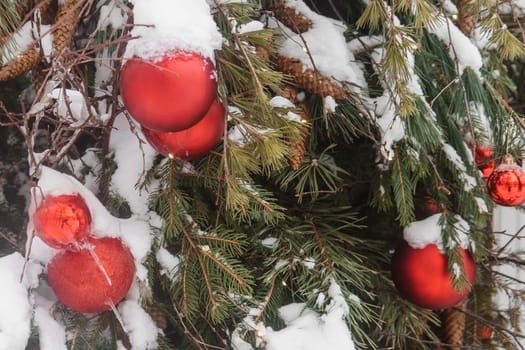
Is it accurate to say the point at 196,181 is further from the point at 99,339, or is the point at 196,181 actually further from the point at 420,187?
the point at 420,187

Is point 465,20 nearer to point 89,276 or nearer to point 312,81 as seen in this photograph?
point 312,81

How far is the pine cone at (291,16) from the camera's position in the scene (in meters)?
0.66

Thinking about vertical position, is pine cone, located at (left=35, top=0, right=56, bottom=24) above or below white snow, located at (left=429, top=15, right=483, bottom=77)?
above

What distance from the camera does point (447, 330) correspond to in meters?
0.90

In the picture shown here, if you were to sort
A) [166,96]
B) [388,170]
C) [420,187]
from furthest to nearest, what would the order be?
[420,187], [388,170], [166,96]

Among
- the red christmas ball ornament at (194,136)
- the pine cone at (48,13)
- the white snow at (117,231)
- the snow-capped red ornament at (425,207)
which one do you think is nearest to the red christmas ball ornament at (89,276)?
the white snow at (117,231)

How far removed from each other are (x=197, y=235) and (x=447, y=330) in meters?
0.49

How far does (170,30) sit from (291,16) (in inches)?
9.5

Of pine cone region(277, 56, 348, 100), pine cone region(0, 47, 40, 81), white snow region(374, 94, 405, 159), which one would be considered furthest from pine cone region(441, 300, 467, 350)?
pine cone region(0, 47, 40, 81)

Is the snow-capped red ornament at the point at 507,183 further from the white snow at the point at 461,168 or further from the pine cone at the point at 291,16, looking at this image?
the pine cone at the point at 291,16

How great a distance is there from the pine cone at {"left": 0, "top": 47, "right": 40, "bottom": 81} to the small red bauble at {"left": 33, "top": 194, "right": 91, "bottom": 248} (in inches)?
4.9

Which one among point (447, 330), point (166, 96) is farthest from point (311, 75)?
point (447, 330)

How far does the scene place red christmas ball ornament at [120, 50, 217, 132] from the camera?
1.47 ft

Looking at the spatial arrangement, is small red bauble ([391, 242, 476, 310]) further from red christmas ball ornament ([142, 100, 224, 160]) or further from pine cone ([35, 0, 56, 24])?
pine cone ([35, 0, 56, 24])
